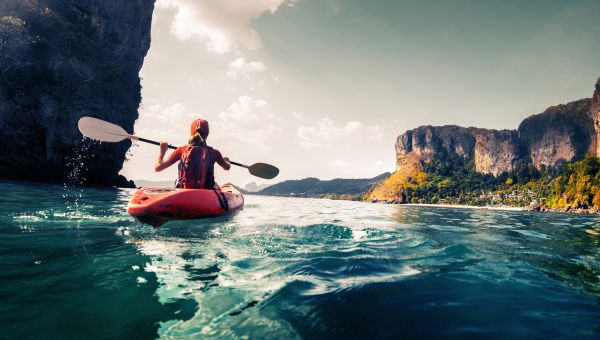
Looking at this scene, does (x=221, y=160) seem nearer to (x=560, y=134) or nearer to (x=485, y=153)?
(x=485, y=153)

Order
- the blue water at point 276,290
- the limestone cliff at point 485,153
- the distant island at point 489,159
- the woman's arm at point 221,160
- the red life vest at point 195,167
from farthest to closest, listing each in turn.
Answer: the limestone cliff at point 485,153 → the distant island at point 489,159 → the woman's arm at point 221,160 → the red life vest at point 195,167 → the blue water at point 276,290

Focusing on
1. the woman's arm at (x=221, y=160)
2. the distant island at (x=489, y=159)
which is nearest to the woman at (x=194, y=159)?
the woman's arm at (x=221, y=160)

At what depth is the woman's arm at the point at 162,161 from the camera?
761 cm

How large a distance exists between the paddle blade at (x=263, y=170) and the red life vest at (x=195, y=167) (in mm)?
3548

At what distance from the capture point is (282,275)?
→ 3707 millimetres

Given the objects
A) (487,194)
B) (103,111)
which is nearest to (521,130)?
(487,194)

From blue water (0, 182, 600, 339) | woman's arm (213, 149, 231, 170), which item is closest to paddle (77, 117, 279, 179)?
woman's arm (213, 149, 231, 170)

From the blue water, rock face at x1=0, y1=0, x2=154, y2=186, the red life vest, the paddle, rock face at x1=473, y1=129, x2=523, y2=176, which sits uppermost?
rock face at x1=473, y1=129, x2=523, y2=176

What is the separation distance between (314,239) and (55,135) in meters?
34.9

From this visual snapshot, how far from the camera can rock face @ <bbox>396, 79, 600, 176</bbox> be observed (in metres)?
153

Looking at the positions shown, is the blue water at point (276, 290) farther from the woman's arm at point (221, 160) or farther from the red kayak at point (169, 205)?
the woman's arm at point (221, 160)

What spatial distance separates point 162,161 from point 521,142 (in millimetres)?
206186

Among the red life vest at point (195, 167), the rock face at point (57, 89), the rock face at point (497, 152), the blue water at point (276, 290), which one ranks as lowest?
the blue water at point (276, 290)

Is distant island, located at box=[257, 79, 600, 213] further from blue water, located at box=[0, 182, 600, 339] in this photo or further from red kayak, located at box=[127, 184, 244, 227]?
red kayak, located at box=[127, 184, 244, 227]
